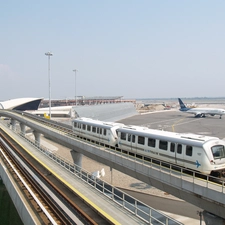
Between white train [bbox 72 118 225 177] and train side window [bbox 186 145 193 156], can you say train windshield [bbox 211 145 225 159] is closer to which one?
white train [bbox 72 118 225 177]

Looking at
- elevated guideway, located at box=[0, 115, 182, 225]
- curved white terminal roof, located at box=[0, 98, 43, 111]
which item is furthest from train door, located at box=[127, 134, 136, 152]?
curved white terminal roof, located at box=[0, 98, 43, 111]

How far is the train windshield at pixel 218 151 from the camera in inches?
721

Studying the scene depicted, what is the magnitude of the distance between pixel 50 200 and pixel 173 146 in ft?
33.6

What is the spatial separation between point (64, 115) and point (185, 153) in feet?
345

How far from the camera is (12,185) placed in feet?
63.0

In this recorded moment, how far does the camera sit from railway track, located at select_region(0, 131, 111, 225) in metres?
13.8

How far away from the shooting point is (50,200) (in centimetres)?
1672

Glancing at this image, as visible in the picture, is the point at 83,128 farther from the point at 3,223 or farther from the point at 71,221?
the point at 71,221

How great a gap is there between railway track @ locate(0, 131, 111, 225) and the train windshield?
9.33 m

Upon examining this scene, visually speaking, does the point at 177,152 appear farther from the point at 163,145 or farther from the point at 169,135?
the point at 169,135

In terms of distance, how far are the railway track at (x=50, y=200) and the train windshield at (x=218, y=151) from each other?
9326 mm

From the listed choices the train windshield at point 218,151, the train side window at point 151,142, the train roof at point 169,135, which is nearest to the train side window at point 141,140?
the train roof at point 169,135

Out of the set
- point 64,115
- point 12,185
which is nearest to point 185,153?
point 12,185

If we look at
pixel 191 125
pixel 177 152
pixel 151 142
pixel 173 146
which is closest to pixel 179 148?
pixel 177 152
